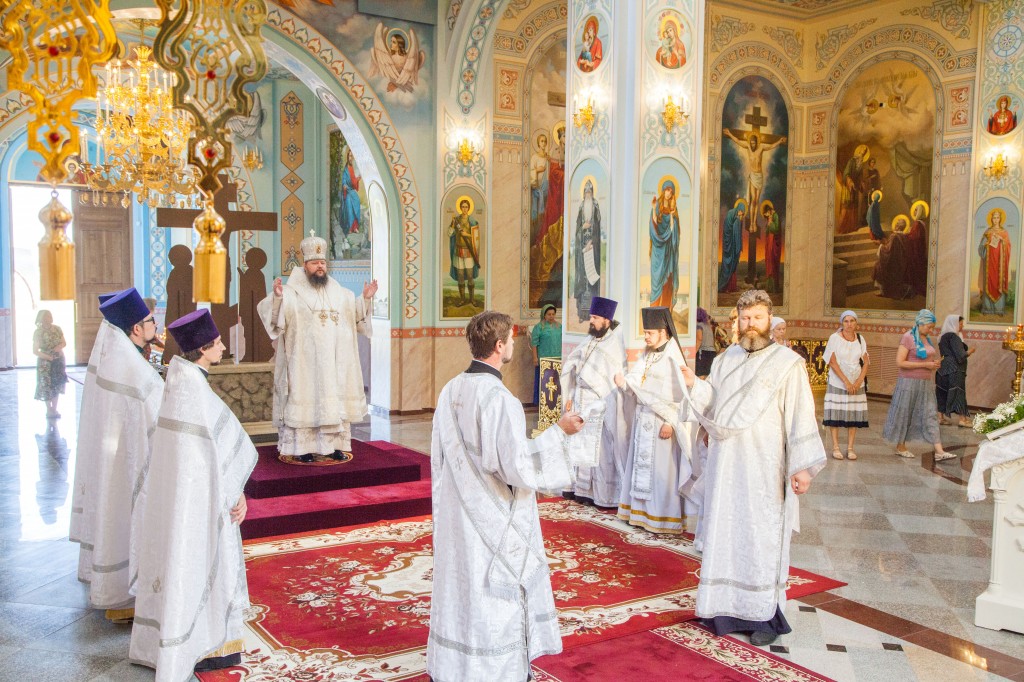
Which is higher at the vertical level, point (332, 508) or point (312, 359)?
point (312, 359)

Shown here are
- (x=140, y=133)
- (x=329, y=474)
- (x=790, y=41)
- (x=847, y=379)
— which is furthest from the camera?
(x=790, y=41)

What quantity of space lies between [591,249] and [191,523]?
5.19m

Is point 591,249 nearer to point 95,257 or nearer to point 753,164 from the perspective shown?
point 753,164

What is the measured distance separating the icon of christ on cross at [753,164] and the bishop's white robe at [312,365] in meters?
9.26

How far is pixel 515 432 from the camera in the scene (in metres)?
3.57

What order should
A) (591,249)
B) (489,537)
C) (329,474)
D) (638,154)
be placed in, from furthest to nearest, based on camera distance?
(591,249)
(638,154)
(329,474)
(489,537)

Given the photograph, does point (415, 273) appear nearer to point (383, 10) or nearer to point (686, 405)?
point (383, 10)

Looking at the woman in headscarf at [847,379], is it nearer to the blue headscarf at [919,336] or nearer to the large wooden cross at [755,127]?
the blue headscarf at [919,336]

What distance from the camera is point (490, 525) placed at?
12.1 ft

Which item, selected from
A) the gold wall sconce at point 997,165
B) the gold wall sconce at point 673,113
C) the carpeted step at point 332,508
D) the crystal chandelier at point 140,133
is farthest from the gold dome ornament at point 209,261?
the gold wall sconce at point 997,165

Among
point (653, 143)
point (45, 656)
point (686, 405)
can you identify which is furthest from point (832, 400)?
point (45, 656)

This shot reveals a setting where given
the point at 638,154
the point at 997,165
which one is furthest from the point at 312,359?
the point at 997,165

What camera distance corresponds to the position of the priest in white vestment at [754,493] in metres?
4.63

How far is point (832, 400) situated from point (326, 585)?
611cm
